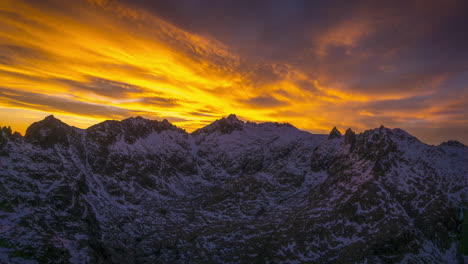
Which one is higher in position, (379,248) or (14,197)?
(14,197)

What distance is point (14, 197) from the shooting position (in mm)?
164250

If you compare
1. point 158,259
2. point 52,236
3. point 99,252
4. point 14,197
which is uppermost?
point 14,197

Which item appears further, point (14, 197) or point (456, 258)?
point (456, 258)

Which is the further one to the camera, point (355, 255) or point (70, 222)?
point (355, 255)

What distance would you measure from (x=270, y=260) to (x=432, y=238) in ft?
361

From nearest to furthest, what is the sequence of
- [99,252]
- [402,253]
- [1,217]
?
[1,217]
[99,252]
[402,253]

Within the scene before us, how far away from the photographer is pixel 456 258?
18250 centimetres

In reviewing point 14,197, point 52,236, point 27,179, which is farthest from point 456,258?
point 27,179

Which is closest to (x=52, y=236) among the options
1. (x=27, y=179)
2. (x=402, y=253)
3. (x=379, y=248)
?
(x=27, y=179)

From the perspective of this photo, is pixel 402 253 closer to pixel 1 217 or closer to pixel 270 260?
pixel 270 260

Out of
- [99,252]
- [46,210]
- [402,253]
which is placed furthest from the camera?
[402,253]

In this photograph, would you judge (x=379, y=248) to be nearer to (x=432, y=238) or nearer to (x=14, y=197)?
(x=432, y=238)

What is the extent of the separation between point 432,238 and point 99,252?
210872mm

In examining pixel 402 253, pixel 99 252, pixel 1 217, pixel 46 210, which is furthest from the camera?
pixel 402 253
